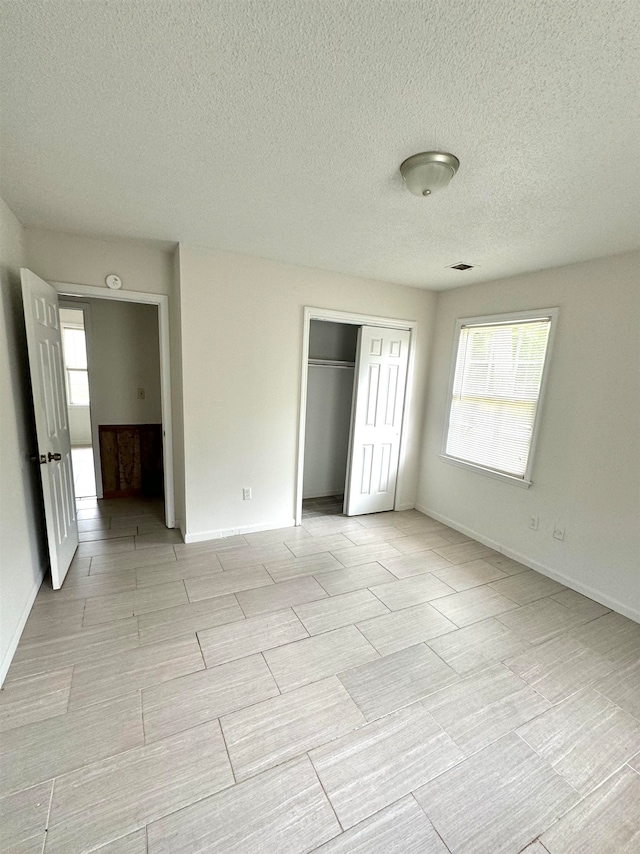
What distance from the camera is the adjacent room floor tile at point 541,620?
228 centimetres

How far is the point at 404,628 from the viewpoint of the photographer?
228cm

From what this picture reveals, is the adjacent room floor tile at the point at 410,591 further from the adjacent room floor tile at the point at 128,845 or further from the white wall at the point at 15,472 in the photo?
the white wall at the point at 15,472

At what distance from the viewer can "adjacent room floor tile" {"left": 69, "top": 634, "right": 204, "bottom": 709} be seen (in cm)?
173

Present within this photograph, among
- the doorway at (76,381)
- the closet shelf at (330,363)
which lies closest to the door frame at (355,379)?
the closet shelf at (330,363)

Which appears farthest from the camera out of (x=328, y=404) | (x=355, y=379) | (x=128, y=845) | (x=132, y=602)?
(x=328, y=404)

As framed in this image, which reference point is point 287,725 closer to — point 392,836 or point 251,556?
point 392,836

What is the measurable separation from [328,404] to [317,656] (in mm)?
2906

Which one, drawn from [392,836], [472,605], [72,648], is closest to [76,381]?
[72,648]

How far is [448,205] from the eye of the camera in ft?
6.31

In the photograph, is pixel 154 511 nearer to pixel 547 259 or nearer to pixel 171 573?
pixel 171 573

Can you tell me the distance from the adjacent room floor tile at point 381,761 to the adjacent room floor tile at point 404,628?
0.44 m

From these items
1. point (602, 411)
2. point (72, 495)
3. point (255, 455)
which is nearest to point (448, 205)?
point (602, 411)

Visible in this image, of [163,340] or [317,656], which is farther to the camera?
[163,340]

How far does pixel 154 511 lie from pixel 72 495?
1008 millimetres
